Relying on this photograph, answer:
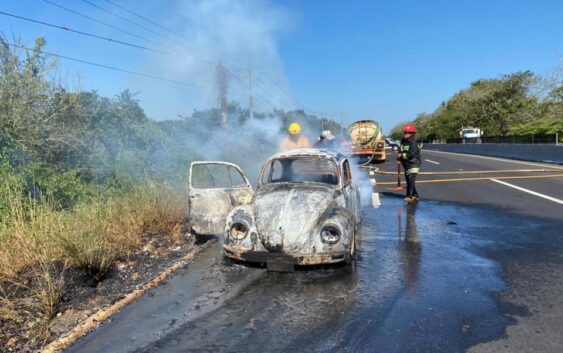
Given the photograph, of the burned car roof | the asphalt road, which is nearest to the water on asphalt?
the asphalt road

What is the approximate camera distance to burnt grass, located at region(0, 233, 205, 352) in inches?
163

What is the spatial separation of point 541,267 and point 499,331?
2341 millimetres

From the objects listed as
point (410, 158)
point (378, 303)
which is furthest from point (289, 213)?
point (410, 158)

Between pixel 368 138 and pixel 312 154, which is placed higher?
pixel 368 138

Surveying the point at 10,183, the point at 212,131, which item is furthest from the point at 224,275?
the point at 212,131

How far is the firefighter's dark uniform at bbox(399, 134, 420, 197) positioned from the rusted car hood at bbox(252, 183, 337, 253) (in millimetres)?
5876

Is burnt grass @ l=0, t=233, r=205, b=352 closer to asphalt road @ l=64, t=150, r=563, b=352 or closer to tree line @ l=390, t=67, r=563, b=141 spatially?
asphalt road @ l=64, t=150, r=563, b=352

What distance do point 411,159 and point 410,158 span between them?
1.4 inches

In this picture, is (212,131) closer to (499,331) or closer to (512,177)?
(512,177)

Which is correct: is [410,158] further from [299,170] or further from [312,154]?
[312,154]

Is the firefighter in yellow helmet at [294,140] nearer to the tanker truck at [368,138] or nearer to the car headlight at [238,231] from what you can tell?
the car headlight at [238,231]

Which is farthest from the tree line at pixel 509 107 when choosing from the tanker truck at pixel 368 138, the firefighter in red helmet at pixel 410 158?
the firefighter in red helmet at pixel 410 158

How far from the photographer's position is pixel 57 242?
18.9 feet

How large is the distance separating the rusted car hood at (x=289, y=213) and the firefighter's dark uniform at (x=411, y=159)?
5876 millimetres
